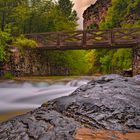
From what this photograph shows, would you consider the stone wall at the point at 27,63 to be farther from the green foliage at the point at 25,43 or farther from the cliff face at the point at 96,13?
the cliff face at the point at 96,13

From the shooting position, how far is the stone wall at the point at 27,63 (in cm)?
2245

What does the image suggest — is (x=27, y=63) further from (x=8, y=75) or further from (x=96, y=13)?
(x=96, y=13)

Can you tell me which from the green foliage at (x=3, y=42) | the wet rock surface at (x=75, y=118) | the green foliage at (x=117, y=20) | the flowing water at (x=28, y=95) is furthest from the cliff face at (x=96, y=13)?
the wet rock surface at (x=75, y=118)

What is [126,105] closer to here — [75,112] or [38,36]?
[75,112]

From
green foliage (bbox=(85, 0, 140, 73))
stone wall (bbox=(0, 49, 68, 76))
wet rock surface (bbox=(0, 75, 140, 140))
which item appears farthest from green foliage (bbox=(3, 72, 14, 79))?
wet rock surface (bbox=(0, 75, 140, 140))

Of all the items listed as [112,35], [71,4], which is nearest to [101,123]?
[112,35]

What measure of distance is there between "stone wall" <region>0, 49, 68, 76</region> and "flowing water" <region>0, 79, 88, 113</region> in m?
5.85

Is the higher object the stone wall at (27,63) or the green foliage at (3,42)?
the green foliage at (3,42)

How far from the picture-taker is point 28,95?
12.3 m

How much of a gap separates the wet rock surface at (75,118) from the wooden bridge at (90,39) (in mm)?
16406

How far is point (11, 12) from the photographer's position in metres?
26.9

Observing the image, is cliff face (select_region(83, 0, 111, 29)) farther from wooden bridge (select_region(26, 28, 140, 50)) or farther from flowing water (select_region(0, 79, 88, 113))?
flowing water (select_region(0, 79, 88, 113))

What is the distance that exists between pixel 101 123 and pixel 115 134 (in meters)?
0.40

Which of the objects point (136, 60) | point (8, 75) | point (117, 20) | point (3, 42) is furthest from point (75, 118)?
point (117, 20)
